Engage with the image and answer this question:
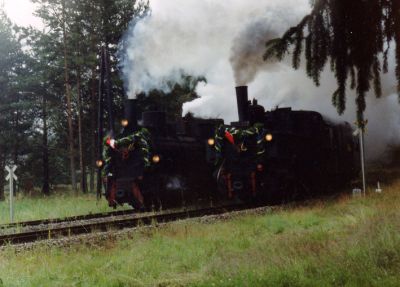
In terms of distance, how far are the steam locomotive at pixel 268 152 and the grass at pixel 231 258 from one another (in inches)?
158

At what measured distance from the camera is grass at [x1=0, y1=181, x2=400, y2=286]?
559 centimetres

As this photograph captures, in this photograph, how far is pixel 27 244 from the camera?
362 inches

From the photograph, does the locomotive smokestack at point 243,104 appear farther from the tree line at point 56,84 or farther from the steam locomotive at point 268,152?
the tree line at point 56,84

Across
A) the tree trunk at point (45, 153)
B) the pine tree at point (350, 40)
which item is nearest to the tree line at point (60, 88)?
the tree trunk at point (45, 153)

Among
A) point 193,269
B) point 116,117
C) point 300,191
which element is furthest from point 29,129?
point 193,269

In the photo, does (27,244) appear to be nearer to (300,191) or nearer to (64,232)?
(64,232)

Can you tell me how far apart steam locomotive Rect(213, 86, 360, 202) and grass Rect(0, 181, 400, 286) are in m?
4.01

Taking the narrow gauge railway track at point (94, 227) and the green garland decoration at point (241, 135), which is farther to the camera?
the green garland decoration at point (241, 135)

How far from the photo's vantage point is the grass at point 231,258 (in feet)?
18.4

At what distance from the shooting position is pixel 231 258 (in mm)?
6953

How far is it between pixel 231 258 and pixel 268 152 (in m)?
7.55

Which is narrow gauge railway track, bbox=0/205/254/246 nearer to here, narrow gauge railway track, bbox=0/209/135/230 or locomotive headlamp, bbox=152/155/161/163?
narrow gauge railway track, bbox=0/209/135/230

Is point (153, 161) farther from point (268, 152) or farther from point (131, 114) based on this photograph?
point (268, 152)

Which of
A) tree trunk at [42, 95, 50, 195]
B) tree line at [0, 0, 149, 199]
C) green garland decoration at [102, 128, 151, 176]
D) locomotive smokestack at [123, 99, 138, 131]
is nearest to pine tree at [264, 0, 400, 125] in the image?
green garland decoration at [102, 128, 151, 176]
